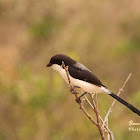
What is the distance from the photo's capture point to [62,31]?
26.8 feet

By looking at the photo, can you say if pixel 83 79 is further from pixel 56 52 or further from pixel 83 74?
pixel 56 52

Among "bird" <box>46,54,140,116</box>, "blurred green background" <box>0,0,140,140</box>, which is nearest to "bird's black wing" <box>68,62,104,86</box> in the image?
"bird" <box>46,54,140,116</box>

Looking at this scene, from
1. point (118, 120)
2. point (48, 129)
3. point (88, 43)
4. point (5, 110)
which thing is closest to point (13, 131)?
point (5, 110)

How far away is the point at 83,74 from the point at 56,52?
4623 millimetres

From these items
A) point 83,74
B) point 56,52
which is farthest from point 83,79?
point 56,52

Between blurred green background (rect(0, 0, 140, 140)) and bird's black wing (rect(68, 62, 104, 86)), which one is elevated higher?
blurred green background (rect(0, 0, 140, 140))

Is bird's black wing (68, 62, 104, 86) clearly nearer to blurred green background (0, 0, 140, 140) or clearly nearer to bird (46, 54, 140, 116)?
bird (46, 54, 140, 116)

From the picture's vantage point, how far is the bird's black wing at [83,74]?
2643 mm

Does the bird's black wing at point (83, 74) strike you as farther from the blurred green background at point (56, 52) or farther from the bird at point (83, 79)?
the blurred green background at point (56, 52)

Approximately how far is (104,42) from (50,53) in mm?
1408

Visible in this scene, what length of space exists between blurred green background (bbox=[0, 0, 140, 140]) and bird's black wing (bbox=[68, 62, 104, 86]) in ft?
6.32

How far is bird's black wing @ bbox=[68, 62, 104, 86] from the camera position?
8.67 feet

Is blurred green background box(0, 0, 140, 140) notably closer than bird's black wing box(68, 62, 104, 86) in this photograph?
No

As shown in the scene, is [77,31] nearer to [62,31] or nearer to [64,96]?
[62,31]
